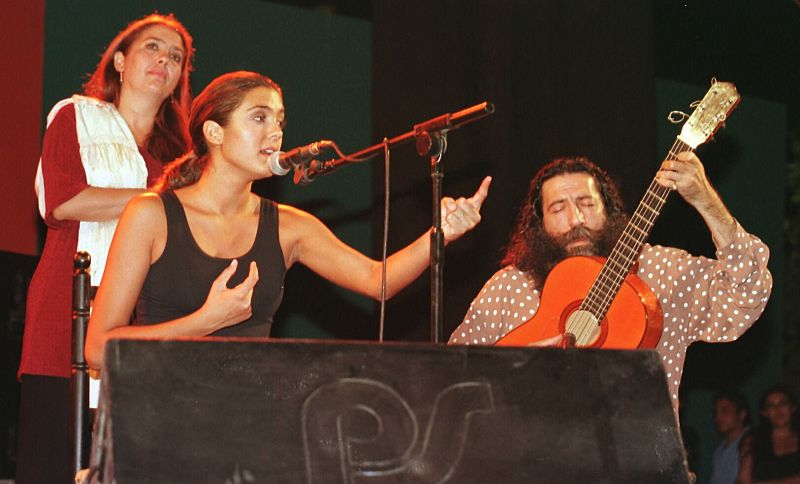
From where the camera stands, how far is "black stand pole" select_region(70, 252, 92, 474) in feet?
11.4

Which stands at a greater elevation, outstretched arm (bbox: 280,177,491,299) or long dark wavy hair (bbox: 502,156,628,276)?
long dark wavy hair (bbox: 502,156,628,276)

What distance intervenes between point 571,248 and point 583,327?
18.6 inches

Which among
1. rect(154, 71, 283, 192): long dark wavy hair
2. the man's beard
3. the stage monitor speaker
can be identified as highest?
rect(154, 71, 283, 192): long dark wavy hair

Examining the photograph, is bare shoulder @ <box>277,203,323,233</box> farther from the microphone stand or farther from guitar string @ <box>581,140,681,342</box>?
guitar string @ <box>581,140,681,342</box>

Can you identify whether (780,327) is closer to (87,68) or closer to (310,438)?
(87,68)

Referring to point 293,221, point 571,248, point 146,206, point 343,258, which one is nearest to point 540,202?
point 571,248

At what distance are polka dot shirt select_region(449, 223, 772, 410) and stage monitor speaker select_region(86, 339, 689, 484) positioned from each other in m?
1.47

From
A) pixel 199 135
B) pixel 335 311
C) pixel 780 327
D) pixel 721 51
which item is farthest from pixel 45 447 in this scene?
pixel 780 327

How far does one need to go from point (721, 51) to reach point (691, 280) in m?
4.24

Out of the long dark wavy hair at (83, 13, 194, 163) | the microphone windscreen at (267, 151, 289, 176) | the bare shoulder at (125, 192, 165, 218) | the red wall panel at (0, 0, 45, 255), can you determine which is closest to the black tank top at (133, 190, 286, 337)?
the bare shoulder at (125, 192, 165, 218)

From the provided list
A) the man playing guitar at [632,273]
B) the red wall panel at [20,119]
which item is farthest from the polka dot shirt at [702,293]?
the red wall panel at [20,119]

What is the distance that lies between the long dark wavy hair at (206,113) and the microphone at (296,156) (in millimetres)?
396

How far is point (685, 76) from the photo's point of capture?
326 inches

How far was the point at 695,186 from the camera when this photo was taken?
3719mm
